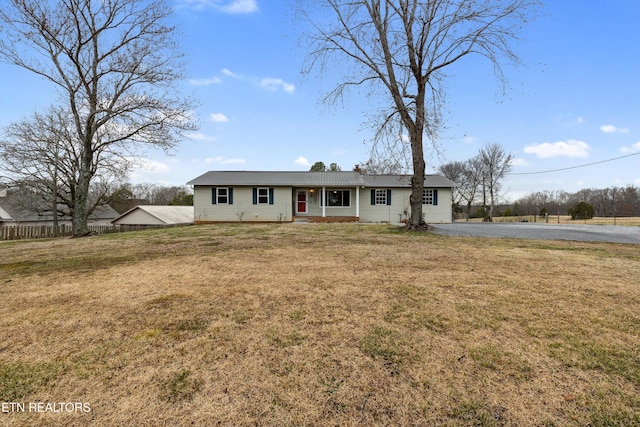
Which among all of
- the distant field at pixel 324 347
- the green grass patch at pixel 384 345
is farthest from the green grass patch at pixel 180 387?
the green grass patch at pixel 384 345

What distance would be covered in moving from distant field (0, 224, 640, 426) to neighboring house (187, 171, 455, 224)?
1389 centimetres

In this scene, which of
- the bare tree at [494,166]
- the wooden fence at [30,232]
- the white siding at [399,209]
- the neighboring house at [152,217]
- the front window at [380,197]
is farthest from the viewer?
the bare tree at [494,166]

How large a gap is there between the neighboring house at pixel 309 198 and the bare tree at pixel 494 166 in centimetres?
2401

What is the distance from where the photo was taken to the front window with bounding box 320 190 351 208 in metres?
19.6

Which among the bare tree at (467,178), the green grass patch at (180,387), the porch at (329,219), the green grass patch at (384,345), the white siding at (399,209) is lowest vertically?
the green grass patch at (180,387)

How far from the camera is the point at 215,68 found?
1238cm

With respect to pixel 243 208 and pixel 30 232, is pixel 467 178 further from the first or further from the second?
pixel 30 232

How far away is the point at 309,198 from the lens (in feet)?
65.3

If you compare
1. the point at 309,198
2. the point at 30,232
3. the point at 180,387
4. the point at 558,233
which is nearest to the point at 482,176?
the point at 309,198

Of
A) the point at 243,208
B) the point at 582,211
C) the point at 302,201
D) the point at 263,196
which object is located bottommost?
the point at 582,211

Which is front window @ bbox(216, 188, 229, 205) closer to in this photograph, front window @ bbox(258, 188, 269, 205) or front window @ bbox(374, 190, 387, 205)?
front window @ bbox(258, 188, 269, 205)

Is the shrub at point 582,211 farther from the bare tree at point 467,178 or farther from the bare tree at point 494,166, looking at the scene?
the bare tree at point 467,178

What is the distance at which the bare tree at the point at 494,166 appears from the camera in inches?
1527

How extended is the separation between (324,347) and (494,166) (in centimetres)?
4449
